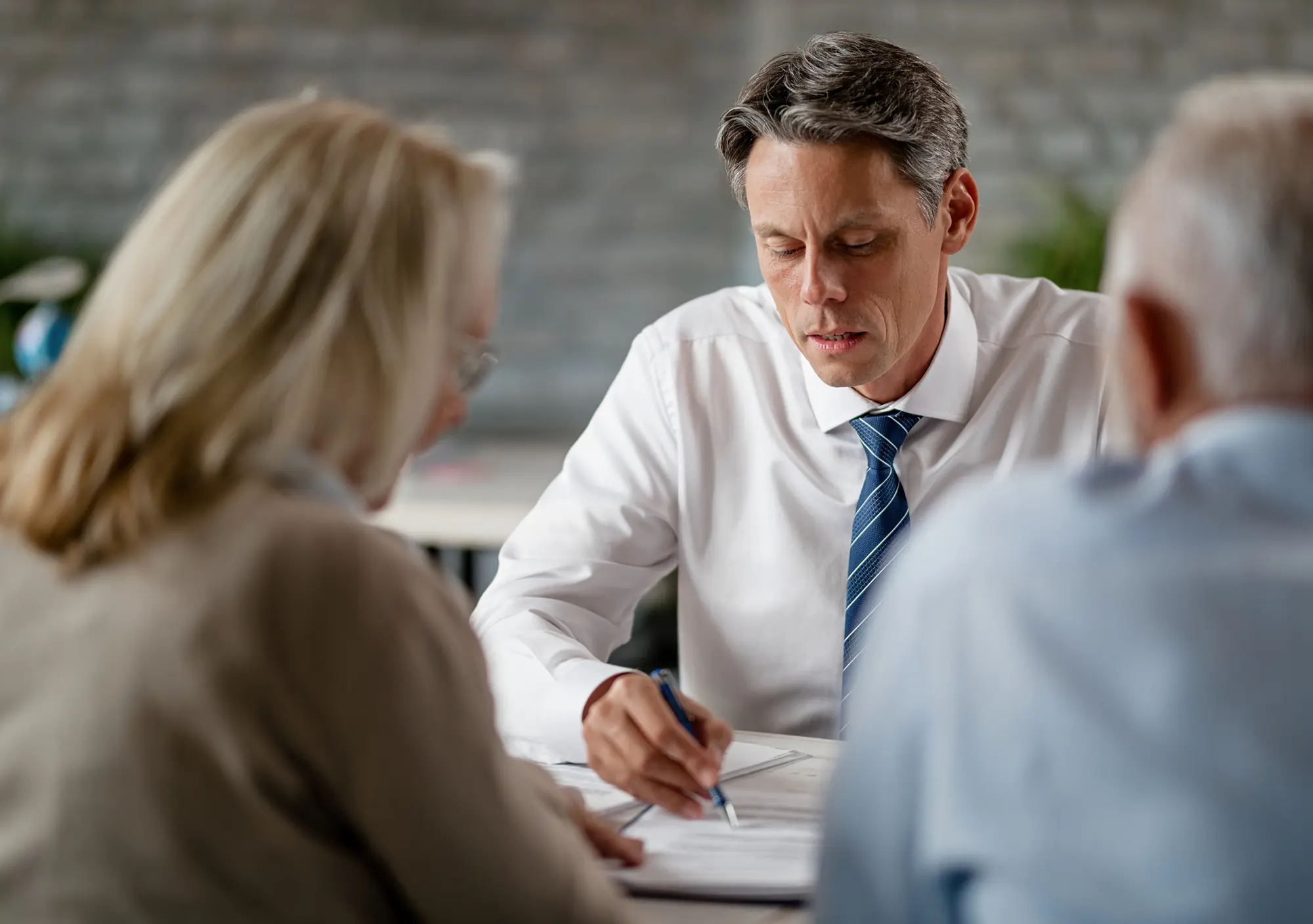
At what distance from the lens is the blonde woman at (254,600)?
77 cm

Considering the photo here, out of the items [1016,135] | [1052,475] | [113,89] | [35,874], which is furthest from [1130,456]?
[113,89]

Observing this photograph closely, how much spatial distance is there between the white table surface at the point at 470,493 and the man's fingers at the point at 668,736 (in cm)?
137

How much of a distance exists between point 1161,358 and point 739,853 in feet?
1.79

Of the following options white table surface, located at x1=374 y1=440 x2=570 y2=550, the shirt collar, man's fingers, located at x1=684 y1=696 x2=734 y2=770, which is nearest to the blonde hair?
man's fingers, located at x1=684 y1=696 x2=734 y2=770

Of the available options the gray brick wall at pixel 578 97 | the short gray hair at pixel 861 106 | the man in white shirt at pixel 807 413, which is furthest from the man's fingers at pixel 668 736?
the gray brick wall at pixel 578 97

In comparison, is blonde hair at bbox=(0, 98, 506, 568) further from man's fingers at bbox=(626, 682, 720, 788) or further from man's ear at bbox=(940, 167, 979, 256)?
man's ear at bbox=(940, 167, 979, 256)

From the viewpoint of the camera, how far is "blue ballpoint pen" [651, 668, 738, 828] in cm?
117

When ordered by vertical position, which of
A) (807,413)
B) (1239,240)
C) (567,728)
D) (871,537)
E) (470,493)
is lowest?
(470,493)

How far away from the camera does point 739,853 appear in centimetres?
109

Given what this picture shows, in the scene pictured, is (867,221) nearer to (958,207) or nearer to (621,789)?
(958,207)

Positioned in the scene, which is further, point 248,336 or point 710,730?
point 710,730

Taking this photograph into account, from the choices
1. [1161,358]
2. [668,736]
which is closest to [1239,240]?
[1161,358]

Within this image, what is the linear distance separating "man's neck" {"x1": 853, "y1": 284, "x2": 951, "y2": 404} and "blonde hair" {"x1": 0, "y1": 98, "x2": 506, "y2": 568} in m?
0.93

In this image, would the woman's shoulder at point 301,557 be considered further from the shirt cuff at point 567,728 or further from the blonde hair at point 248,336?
the shirt cuff at point 567,728
